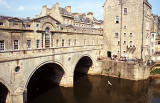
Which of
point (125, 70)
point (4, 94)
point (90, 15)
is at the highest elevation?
point (90, 15)

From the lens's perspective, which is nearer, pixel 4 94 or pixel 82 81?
pixel 4 94

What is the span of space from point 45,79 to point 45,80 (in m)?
0.19

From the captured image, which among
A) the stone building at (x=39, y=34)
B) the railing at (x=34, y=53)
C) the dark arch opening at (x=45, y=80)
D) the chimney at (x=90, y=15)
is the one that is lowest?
the dark arch opening at (x=45, y=80)

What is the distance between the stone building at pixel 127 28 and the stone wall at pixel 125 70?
13.9ft

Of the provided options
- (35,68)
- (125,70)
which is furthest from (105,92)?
(35,68)

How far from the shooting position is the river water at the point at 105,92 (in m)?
19.7

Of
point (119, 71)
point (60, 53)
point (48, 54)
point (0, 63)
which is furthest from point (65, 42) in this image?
point (119, 71)

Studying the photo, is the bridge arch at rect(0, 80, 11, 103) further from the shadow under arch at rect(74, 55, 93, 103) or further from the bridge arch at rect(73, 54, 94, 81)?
the bridge arch at rect(73, 54, 94, 81)

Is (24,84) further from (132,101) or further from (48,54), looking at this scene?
(132,101)

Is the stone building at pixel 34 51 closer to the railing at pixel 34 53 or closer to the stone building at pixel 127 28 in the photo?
the railing at pixel 34 53

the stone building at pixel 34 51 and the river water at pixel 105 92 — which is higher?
the stone building at pixel 34 51

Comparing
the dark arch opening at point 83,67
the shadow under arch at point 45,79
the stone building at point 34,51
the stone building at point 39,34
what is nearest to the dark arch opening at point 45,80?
the shadow under arch at point 45,79

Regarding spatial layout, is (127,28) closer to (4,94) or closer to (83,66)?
(83,66)

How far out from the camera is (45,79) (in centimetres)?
2611
